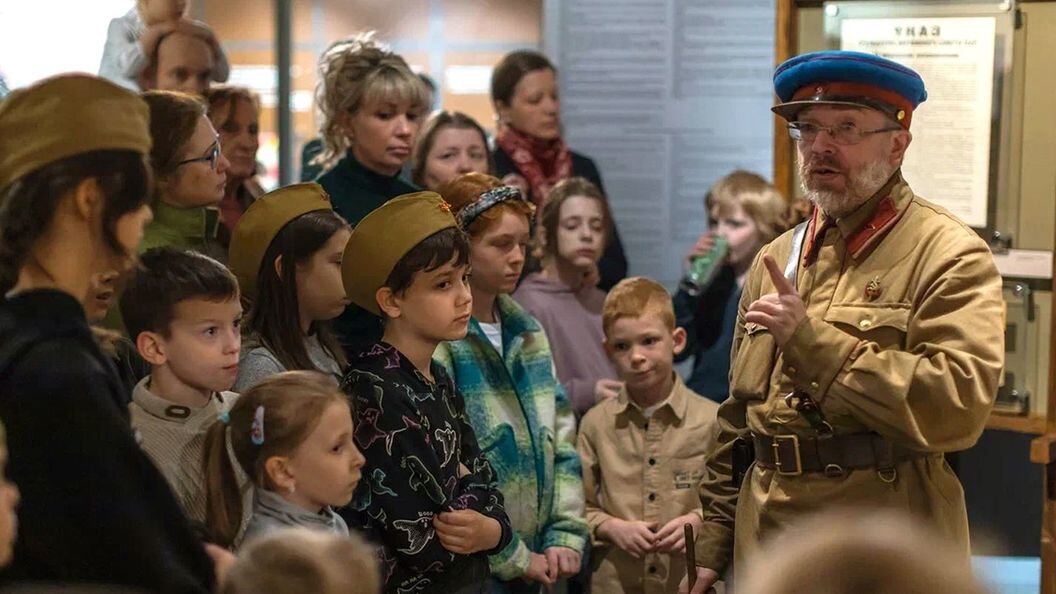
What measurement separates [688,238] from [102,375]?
4083 millimetres

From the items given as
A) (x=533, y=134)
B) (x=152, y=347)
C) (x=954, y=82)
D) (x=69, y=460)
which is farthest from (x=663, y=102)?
(x=69, y=460)

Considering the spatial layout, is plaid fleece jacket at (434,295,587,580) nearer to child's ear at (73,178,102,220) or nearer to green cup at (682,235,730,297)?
green cup at (682,235,730,297)

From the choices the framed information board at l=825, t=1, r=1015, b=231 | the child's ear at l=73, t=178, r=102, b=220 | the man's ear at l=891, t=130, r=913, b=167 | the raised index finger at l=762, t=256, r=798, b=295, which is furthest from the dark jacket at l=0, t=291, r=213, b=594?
the framed information board at l=825, t=1, r=1015, b=231

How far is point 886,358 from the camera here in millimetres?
2982

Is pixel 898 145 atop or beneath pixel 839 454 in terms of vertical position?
atop

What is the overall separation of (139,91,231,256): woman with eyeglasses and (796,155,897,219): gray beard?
4.45ft

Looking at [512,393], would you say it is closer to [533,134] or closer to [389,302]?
[389,302]

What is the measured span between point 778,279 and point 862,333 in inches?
8.8

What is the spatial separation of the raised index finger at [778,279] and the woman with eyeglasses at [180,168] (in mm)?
1261

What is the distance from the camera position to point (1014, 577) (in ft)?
17.1

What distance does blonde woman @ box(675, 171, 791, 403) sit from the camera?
4969 mm

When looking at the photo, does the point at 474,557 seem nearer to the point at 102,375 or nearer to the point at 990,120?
the point at 102,375

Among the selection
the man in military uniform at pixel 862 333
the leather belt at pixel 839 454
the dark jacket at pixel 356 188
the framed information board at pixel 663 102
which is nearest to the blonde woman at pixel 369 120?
the dark jacket at pixel 356 188

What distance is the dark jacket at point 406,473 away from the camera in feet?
10.1
